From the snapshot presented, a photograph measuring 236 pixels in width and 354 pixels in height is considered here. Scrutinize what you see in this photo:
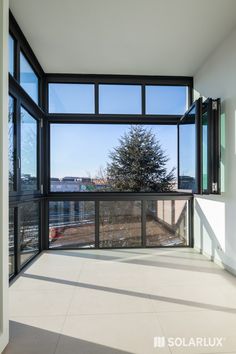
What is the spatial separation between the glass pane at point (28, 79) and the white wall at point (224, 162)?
2889mm

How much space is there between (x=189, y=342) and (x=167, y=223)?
3.27 metres

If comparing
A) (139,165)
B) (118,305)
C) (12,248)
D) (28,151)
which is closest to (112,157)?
(139,165)

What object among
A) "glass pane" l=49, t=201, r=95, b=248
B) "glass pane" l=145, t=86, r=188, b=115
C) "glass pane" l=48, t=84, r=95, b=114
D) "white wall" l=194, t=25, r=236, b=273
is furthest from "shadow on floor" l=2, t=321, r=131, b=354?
→ "glass pane" l=145, t=86, r=188, b=115

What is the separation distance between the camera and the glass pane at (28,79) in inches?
156

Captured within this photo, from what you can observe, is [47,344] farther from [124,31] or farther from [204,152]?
[124,31]

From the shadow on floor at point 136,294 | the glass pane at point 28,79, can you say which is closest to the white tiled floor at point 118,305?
the shadow on floor at point 136,294

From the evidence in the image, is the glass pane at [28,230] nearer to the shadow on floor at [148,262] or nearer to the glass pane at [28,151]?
the glass pane at [28,151]

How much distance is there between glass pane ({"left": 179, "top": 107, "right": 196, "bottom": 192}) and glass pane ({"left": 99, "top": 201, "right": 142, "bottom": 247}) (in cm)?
108

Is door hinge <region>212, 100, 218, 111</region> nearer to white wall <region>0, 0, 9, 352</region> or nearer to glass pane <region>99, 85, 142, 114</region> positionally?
glass pane <region>99, 85, 142, 114</region>

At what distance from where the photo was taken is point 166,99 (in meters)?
5.26

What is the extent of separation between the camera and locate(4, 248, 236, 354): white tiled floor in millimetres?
2100

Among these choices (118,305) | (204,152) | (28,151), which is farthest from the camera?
(28,151)

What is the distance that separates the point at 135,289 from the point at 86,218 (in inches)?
87.8

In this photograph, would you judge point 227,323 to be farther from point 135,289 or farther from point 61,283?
point 61,283
